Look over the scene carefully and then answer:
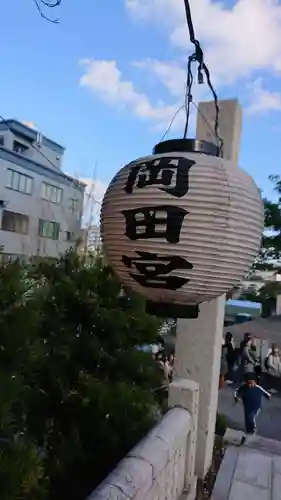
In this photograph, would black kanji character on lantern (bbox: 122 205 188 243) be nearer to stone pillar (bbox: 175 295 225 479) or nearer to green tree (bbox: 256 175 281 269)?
stone pillar (bbox: 175 295 225 479)

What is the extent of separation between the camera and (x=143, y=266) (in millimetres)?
1221

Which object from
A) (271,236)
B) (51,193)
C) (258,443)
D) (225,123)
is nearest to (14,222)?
(51,193)

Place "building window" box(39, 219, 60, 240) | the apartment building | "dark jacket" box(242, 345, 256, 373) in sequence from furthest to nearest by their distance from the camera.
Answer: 1. "building window" box(39, 219, 60, 240)
2. the apartment building
3. "dark jacket" box(242, 345, 256, 373)

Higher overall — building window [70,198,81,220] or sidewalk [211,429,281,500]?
building window [70,198,81,220]

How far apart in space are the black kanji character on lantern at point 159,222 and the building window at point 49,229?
1710 centimetres

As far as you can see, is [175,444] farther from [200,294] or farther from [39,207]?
[39,207]

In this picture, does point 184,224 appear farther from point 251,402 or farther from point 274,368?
point 274,368

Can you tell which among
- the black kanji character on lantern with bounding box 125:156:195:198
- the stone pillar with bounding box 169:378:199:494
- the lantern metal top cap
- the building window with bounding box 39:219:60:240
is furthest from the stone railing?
the building window with bounding box 39:219:60:240

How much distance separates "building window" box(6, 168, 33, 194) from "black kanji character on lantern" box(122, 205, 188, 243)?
16.0m

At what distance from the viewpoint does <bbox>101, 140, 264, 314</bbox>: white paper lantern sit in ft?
3.81

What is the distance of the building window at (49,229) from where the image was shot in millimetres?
18172

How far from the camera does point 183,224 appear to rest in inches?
45.4

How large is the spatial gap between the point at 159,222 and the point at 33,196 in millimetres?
17282

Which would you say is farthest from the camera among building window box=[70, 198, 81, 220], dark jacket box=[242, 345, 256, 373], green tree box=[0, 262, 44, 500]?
building window box=[70, 198, 81, 220]
